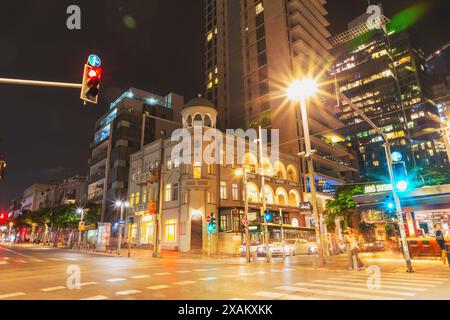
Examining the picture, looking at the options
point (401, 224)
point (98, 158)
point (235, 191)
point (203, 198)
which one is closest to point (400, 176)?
point (401, 224)

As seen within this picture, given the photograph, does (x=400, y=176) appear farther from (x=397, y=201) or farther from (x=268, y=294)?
(x=268, y=294)

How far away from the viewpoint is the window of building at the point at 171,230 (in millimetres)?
39594

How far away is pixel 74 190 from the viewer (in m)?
80.8

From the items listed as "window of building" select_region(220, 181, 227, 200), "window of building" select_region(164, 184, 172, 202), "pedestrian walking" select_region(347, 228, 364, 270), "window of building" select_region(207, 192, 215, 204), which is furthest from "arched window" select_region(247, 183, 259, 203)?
"pedestrian walking" select_region(347, 228, 364, 270)

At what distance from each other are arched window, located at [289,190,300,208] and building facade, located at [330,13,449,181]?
76.9 metres

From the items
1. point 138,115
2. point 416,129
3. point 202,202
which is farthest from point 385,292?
point 416,129

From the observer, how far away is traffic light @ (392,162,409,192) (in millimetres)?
13695

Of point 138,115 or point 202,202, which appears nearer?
point 202,202

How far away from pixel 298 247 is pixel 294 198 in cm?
1774

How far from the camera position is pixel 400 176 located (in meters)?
13.9

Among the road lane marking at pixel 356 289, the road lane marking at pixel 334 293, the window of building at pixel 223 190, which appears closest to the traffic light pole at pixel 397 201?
the road lane marking at pixel 356 289

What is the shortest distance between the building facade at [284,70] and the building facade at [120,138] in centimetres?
1615
